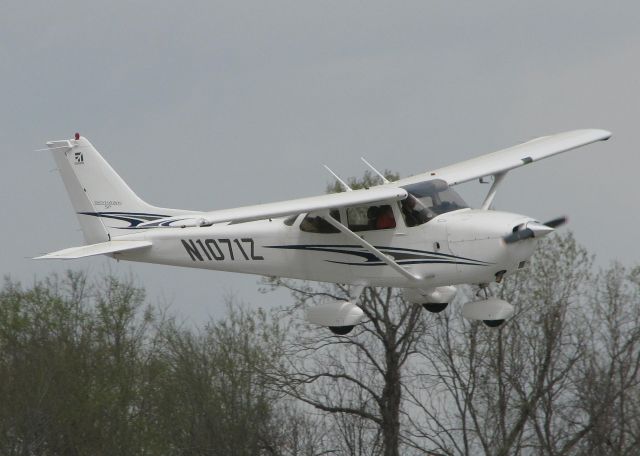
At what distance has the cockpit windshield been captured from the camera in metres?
27.0

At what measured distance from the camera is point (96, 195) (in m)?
31.3

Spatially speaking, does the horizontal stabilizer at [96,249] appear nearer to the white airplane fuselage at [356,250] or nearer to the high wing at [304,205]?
the white airplane fuselage at [356,250]

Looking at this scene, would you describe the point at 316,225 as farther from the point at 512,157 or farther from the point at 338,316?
the point at 512,157

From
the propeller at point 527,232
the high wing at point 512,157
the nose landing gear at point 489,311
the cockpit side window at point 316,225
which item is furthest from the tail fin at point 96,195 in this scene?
the propeller at point 527,232

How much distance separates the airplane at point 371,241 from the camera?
26.5m

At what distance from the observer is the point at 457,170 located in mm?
29344

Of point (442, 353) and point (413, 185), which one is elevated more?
point (442, 353)

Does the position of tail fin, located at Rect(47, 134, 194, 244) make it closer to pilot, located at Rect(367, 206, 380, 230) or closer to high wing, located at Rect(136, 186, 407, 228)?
high wing, located at Rect(136, 186, 407, 228)

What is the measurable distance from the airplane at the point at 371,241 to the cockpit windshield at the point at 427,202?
0.01 m

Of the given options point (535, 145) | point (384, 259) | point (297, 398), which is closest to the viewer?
point (384, 259)

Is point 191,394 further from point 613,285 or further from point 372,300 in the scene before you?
point 613,285

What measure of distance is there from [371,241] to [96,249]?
445cm

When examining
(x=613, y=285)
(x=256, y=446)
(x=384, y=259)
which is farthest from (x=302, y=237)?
(x=613, y=285)

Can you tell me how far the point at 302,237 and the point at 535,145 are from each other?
540 cm
